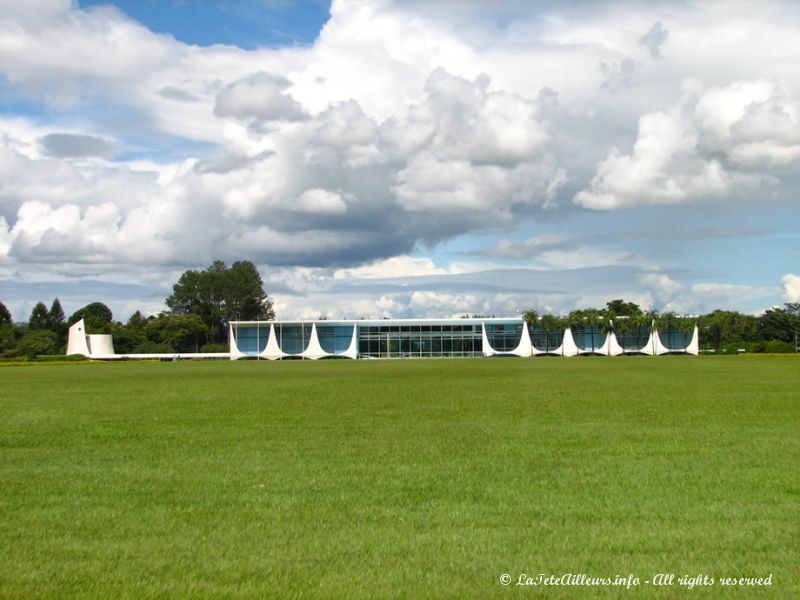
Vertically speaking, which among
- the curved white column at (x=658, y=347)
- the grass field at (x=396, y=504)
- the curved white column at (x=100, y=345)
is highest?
the curved white column at (x=100, y=345)

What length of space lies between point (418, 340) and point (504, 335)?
13.7 meters

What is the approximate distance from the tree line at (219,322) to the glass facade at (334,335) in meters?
17.2

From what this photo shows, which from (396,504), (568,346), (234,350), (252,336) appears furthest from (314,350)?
(396,504)

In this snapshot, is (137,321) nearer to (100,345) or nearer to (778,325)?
(100,345)

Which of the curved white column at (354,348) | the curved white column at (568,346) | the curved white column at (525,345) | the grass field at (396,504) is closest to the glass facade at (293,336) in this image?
the curved white column at (354,348)

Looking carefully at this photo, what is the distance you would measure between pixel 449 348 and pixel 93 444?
117 metres

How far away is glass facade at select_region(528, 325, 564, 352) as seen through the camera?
132 metres

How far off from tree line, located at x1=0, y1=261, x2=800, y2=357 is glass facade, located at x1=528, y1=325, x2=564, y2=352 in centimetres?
204

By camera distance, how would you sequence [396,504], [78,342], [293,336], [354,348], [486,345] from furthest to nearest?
[293,336]
[486,345]
[354,348]
[78,342]
[396,504]

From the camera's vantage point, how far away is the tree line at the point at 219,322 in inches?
4978

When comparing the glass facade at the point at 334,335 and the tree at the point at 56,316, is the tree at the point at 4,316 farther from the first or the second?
the glass facade at the point at 334,335

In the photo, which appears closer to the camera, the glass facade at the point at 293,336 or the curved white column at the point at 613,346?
the curved white column at the point at 613,346

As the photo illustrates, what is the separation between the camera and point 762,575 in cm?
742

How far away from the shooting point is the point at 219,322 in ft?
518
